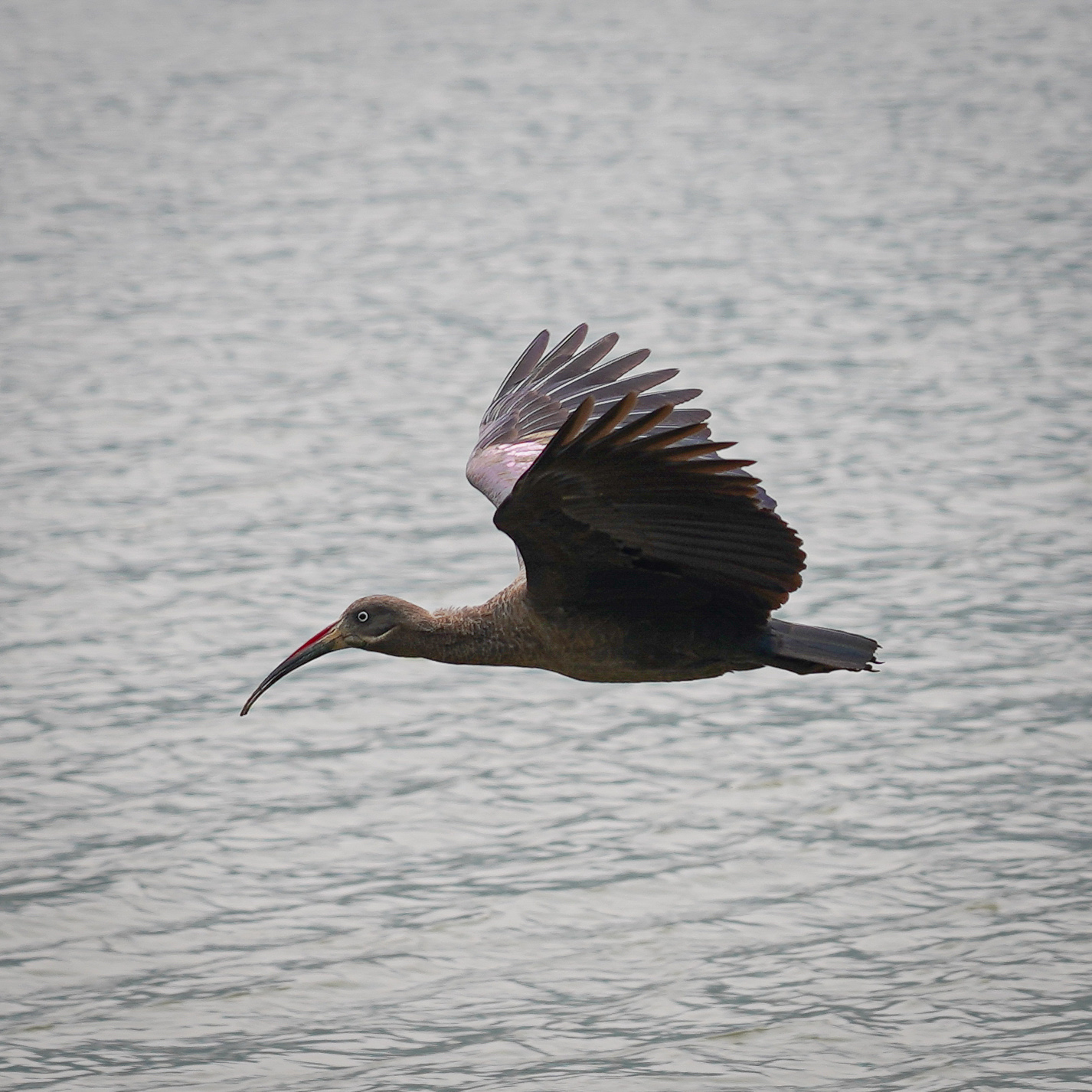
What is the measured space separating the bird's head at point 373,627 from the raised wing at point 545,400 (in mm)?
851

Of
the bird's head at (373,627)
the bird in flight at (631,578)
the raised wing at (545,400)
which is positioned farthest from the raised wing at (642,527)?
the raised wing at (545,400)

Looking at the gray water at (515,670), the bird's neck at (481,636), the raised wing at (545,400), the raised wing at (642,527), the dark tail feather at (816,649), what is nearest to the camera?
the raised wing at (642,527)

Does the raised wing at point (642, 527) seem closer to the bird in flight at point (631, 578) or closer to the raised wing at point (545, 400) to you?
the bird in flight at point (631, 578)

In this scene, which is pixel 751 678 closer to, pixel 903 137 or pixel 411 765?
pixel 411 765

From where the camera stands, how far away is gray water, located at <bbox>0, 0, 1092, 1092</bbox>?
30.6ft

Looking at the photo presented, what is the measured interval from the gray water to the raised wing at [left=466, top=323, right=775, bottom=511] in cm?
251

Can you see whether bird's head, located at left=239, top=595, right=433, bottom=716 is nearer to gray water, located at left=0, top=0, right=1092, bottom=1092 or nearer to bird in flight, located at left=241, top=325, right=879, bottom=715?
bird in flight, located at left=241, top=325, right=879, bottom=715

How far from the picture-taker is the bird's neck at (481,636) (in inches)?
303

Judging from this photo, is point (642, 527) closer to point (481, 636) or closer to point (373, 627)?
point (481, 636)

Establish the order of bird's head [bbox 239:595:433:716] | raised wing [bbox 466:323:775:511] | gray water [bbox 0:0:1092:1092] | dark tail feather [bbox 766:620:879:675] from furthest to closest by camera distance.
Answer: gray water [bbox 0:0:1092:1092]
raised wing [bbox 466:323:775:511]
bird's head [bbox 239:595:433:716]
dark tail feather [bbox 766:620:879:675]

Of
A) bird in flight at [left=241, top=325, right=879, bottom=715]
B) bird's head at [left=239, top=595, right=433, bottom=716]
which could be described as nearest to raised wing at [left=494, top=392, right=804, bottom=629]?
bird in flight at [left=241, top=325, right=879, bottom=715]

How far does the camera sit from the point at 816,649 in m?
7.38

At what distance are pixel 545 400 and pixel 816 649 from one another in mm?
2471

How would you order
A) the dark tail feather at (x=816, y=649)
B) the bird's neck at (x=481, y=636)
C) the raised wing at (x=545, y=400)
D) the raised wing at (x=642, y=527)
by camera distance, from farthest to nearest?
the raised wing at (x=545, y=400)
the bird's neck at (x=481, y=636)
the dark tail feather at (x=816, y=649)
the raised wing at (x=642, y=527)
